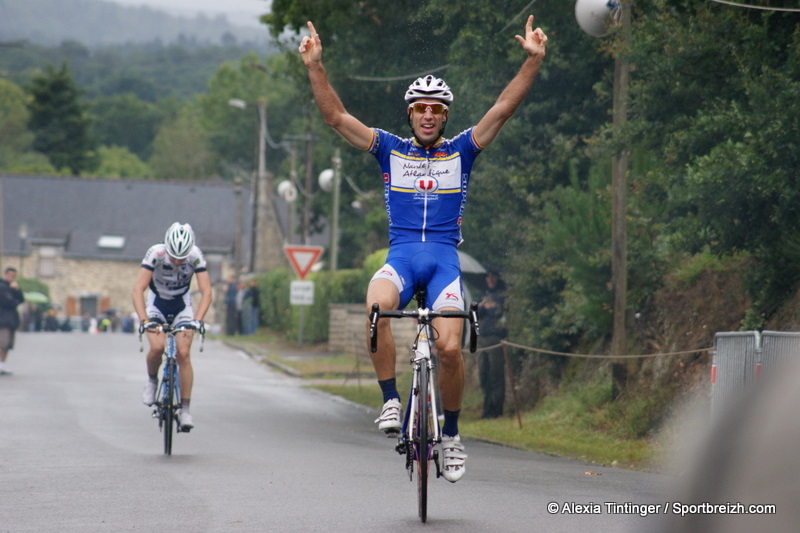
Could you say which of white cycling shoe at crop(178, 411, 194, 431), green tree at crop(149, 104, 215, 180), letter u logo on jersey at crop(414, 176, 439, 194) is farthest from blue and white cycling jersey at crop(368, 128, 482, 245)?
green tree at crop(149, 104, 215, 180)

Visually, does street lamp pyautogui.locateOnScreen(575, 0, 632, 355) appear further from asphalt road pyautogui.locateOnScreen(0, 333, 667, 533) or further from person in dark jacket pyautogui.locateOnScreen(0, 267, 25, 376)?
person in dark jacket pyautogui.locateOnScreen(0, 267, 25, 376)

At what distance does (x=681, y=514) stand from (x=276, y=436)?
34.6ft

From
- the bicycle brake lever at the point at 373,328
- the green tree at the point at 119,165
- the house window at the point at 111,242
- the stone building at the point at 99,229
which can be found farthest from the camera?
the green tree at the point at 119,165

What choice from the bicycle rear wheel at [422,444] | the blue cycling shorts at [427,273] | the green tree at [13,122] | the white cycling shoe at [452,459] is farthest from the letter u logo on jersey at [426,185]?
the green tree at [13,122]

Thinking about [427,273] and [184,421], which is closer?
[427,273]

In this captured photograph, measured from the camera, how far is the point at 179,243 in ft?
38.2

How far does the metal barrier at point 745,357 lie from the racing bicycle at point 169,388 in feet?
14.9

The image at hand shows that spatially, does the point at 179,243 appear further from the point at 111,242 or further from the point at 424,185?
the point at 111,242

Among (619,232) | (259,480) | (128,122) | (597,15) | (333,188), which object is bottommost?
(259,480)

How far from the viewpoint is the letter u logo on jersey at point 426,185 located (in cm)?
755

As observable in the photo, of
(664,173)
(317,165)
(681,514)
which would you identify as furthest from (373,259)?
(317,165)

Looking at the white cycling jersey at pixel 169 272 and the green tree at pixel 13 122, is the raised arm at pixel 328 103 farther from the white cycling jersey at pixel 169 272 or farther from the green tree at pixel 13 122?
the green tree at pixel 13 122

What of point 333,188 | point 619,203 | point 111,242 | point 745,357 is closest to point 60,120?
point 111,242

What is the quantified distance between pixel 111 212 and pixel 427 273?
86.5 meters
